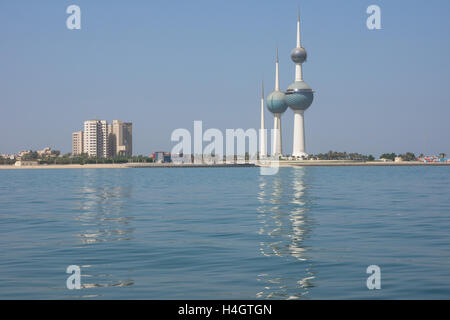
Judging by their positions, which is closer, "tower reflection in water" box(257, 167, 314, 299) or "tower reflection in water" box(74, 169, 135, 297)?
"tower reflection in water" box(257, 167, 314, 299)

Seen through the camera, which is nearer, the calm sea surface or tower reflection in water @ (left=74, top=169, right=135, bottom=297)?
the calm sea surface

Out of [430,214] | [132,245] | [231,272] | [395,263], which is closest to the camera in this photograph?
[231,272]

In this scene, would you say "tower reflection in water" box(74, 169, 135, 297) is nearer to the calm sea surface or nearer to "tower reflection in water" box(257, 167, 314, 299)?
the calm sea surface

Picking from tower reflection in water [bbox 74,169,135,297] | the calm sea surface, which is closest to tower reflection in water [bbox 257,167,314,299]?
the calm sea surface

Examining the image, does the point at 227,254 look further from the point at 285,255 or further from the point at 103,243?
the point at 103,243

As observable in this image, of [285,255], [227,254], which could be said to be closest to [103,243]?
[227,254]

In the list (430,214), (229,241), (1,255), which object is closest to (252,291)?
(229,241)

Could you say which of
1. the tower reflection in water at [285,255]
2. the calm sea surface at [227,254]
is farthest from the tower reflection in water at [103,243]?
the tower reflection in water at [285,255]

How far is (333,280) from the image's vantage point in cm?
1723

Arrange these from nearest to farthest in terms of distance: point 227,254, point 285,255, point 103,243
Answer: point 285,255 → point 227,254 → point 103,243

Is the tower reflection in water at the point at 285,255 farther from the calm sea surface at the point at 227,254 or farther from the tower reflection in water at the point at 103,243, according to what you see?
the tower reflection in water at the point at 103,243

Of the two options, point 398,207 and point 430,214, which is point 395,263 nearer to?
point 430,214

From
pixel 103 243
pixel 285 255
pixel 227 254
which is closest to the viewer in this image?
pixel 285 255
